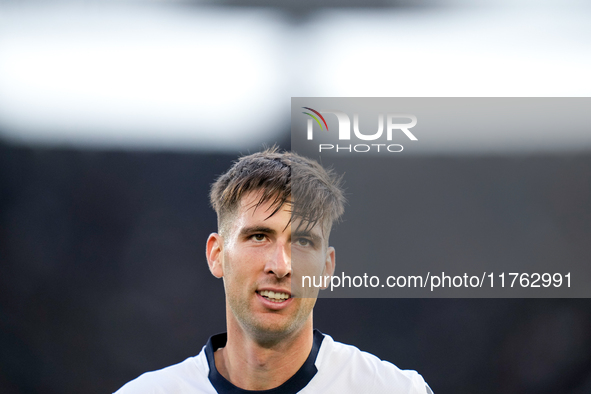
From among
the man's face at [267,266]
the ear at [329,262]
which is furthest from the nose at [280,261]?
the ear at [329,262]

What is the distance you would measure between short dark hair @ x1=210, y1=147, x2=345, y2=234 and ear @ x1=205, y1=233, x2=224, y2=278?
3cm

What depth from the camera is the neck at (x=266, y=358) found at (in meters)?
1.33

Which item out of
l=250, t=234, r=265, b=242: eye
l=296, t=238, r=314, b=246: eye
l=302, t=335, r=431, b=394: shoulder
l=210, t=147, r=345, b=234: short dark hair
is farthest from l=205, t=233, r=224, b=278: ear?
l=302, t=335, r=431, b=394: shoulder

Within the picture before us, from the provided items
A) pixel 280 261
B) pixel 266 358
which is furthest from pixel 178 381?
pixel 280 261

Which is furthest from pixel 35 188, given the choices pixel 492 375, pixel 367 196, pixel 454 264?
pixel 492 375

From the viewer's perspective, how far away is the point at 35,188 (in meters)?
2.03

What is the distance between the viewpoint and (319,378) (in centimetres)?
136

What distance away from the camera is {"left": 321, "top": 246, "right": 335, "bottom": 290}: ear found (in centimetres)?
138

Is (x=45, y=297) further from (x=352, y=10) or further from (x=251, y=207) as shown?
(x=352, y=10)
